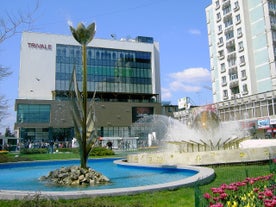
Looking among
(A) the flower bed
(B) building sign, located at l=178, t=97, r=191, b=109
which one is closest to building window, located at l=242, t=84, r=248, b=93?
(B) building sign, located at l=178, t=97, r=191, b=109

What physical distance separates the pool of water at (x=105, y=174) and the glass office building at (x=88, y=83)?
143 feet

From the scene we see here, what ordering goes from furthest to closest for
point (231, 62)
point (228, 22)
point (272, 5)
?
point (228, 22), point (231, 62), point (272, 5)

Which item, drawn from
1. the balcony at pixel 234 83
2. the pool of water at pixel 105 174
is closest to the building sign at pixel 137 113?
the balcony at pixel 234 83

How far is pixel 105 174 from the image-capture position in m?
15.5

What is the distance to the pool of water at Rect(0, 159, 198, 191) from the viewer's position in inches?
439

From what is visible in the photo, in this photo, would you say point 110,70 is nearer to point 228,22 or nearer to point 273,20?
point 228,22

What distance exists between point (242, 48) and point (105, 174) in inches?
1955

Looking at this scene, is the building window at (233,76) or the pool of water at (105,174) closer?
the pool of water at (105,174)

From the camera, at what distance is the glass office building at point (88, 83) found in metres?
67.0

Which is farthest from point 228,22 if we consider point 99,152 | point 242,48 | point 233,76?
point 99,152

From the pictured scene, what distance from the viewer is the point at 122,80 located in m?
77.6

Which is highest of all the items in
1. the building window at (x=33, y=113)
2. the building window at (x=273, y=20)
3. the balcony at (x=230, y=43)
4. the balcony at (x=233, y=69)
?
the building window at (x=273, y=20)

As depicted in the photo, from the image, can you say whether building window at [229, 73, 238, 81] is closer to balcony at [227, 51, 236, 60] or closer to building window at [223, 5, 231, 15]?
balcony at [227, 51, 236, 60]

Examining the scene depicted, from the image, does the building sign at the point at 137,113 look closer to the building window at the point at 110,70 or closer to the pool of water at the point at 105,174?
the building window at the point at 110,70
